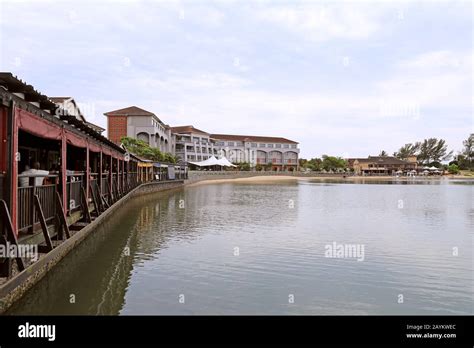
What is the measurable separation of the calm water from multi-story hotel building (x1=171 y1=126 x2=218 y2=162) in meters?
73.0

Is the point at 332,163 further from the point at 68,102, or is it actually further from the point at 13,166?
the point at 13,166

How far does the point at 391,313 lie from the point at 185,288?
13.4ft

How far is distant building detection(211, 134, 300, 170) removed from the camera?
11000cm

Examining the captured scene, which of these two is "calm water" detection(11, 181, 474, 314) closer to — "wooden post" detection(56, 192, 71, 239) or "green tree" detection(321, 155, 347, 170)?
"wooden post" detection(56, 192, 71, 239)

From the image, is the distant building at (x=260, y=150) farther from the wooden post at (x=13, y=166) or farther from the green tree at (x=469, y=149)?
the wooden post at (x=13, y=166)

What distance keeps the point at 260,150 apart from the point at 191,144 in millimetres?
27714

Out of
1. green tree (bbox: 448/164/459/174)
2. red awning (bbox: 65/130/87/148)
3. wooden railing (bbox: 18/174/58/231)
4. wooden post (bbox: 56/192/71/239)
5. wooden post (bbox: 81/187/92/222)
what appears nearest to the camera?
wooden railing (bbox: 18/174/58/231)

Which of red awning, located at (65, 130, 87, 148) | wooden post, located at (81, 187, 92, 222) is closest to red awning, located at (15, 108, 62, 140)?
red awning, located at (65, 130, 87, 148)

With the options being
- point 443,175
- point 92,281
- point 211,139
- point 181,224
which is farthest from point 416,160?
point 92,281

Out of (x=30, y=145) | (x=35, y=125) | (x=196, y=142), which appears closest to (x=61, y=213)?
(x=35, y=125)

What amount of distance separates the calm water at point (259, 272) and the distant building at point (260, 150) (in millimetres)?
91204

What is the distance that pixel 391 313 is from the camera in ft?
24.2

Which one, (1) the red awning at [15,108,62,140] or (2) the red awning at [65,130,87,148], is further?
(2) the red awning at [65,130,87,148]
